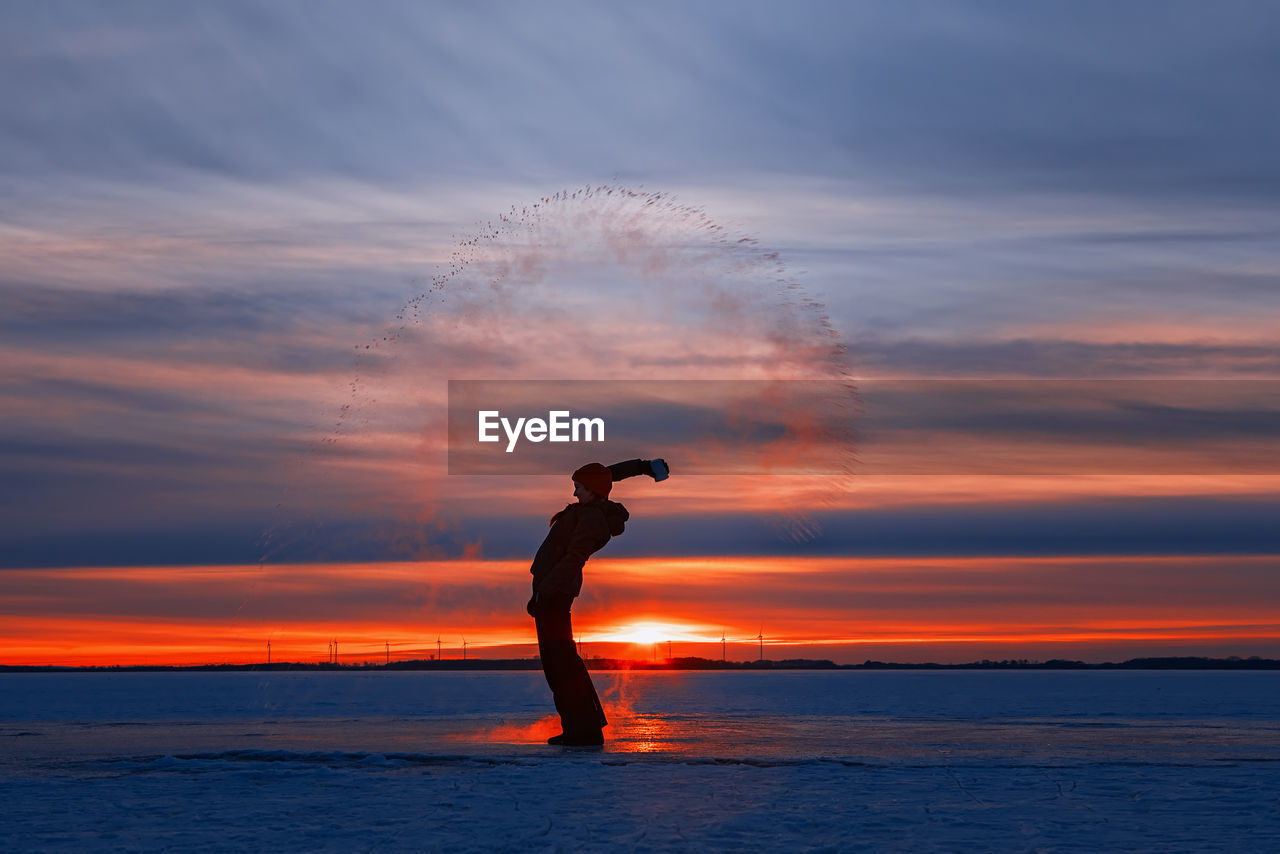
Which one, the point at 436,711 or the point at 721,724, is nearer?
the point at 721,724

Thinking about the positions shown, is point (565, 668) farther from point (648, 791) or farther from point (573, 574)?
point (648, 791)

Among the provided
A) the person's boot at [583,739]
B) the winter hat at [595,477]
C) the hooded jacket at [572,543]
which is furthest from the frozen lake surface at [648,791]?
the winter hat at [595,477]

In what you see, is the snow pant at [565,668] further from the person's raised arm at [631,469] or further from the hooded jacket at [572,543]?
the person's raised arm at [631,469]

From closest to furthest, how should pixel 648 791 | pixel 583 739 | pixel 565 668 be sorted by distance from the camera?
pixel 648 791, pixel 565 668, pixel 583 739

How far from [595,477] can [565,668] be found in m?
3.80

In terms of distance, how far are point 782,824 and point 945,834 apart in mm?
2031

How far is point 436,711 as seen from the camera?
155 ft

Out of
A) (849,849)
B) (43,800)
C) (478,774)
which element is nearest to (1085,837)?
(849,849)

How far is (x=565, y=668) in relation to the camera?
2598 cm

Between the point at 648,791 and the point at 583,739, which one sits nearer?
the point at 648,791

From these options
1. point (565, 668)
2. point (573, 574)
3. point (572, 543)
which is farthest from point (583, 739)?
point (572, 543)

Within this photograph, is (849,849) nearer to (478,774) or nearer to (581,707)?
(478,774)

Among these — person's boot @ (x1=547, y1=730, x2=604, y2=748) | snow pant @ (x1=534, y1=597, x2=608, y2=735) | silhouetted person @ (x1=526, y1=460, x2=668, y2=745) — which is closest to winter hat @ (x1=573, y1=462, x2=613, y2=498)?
silhouetted person @ (x1=526, y1=460, x2=668, y2=745)

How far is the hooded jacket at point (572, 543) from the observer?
26.0m
